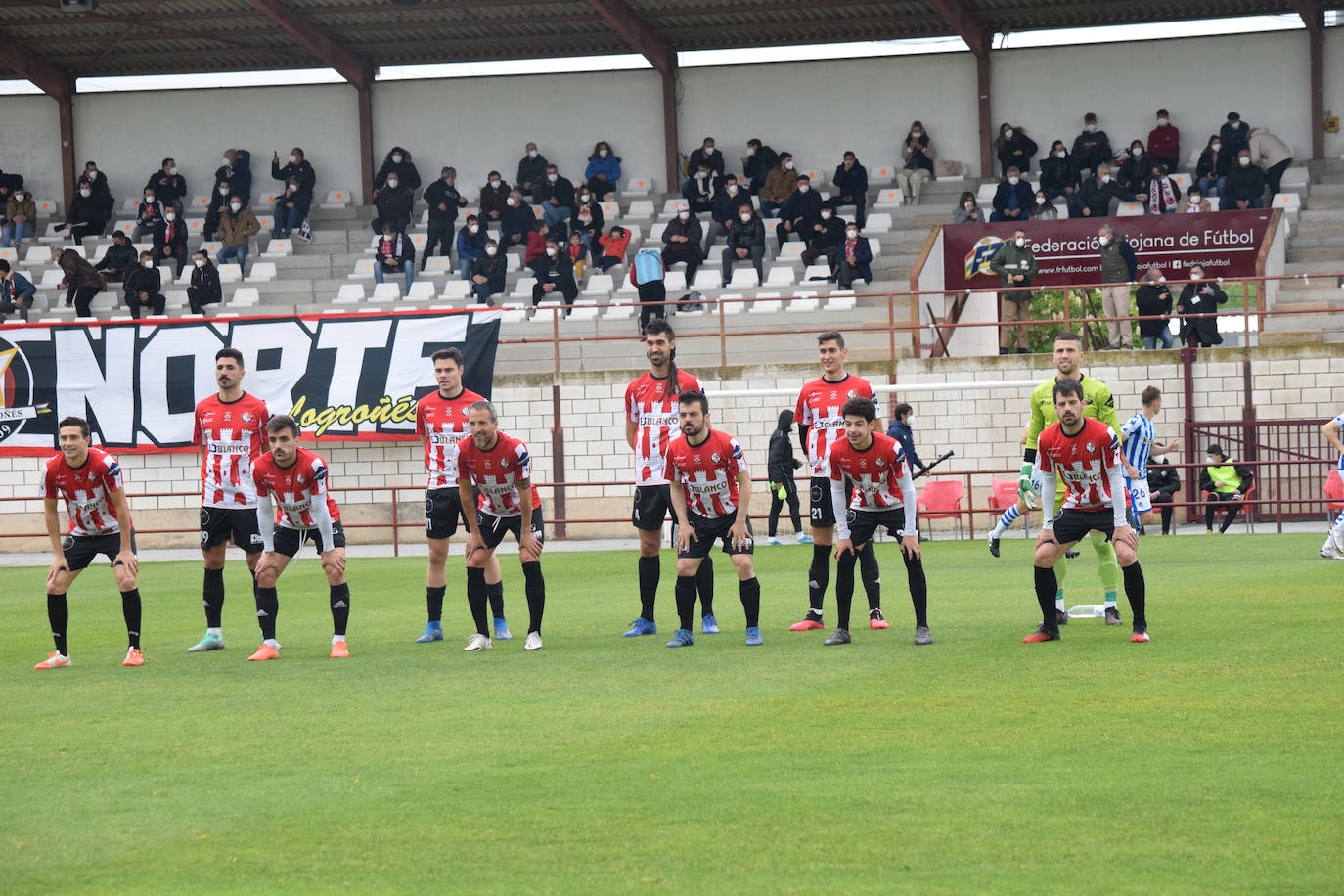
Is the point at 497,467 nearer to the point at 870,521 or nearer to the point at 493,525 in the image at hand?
the point at 493,525

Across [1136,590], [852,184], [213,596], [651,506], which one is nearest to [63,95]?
[852,184]

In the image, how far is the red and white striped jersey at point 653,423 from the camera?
11.8 meters

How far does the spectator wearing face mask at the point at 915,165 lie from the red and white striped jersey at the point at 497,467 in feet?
75.1

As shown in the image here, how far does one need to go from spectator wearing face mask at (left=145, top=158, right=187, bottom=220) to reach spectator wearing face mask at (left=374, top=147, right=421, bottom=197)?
4.28 meters

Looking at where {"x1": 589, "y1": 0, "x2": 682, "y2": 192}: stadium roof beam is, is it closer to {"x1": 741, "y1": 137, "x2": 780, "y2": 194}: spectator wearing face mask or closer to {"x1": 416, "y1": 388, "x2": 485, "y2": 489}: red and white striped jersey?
{"x1": 741, "y1": 137, "x2": 780, "y2": 194}: spectator wearing face mask

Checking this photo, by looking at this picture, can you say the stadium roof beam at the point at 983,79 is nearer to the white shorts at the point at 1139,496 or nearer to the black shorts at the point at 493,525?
the white shorts at the point at 1139,496

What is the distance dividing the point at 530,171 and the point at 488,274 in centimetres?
395

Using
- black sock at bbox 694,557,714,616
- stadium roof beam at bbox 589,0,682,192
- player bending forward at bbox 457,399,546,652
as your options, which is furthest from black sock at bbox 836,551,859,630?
stadium roof beam at bbox 589,0,682,192

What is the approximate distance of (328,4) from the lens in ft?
106

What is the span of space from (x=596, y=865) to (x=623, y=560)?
47.8ft

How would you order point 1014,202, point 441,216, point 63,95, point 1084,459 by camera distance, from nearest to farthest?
point 1084,459
point 1014,202
point 441,216
point 63,95

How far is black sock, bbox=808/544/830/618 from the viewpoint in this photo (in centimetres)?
1133

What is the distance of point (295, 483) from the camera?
35.3 ft

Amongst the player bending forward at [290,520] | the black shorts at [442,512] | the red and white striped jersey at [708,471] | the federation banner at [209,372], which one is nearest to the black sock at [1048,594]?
the red and white striped jersey at [708,471]
